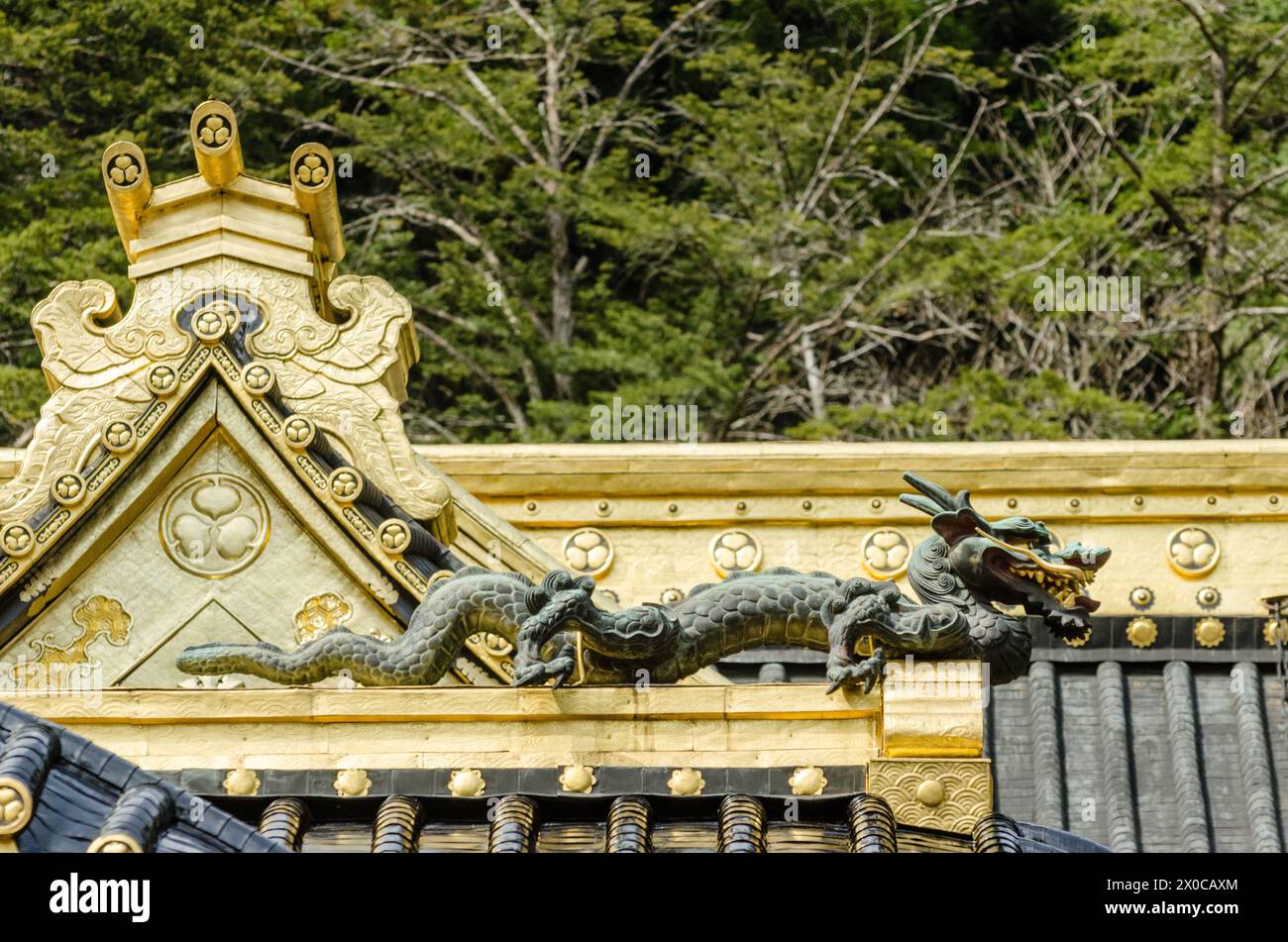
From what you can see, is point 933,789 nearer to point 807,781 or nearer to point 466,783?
point 807,781

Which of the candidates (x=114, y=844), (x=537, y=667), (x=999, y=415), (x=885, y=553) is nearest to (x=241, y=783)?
(x=537, y=667)

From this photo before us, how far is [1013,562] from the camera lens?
1140cm

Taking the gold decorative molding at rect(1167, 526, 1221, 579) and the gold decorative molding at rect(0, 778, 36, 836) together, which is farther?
the gold decorative molding at rect(1167, 526, 1221, 579)

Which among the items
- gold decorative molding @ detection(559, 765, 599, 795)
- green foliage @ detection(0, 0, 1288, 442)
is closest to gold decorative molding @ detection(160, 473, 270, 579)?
gold decorative molding @ detection(559, 765, 599, 795)

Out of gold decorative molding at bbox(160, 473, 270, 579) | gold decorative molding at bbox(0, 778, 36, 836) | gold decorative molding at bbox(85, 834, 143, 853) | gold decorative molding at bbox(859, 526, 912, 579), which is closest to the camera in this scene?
gold decorative molding at bbox(85, 834, 143, 853)

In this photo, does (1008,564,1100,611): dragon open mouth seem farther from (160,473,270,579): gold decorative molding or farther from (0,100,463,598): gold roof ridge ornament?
(160,473,270,579): gold decorative molding

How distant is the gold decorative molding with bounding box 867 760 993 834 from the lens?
11.1 m

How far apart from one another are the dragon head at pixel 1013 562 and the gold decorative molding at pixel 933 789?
0.71m

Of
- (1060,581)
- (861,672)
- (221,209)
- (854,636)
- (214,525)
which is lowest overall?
(861,672)

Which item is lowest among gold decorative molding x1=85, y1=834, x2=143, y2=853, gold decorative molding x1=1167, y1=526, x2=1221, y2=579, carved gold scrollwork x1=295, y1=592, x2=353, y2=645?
gold decorative molding x1=85, y1=834, x2=143, y2=853

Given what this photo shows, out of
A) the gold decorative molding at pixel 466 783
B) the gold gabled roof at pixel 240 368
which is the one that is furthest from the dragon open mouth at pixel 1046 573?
the gold gabled roof at pixel 240 368

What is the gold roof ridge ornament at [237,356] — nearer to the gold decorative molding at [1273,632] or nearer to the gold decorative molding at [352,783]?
the gold decorative molding at [352,783]

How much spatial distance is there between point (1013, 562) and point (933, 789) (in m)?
0.96

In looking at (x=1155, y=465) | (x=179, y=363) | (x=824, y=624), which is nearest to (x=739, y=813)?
(x=824, y=624)
